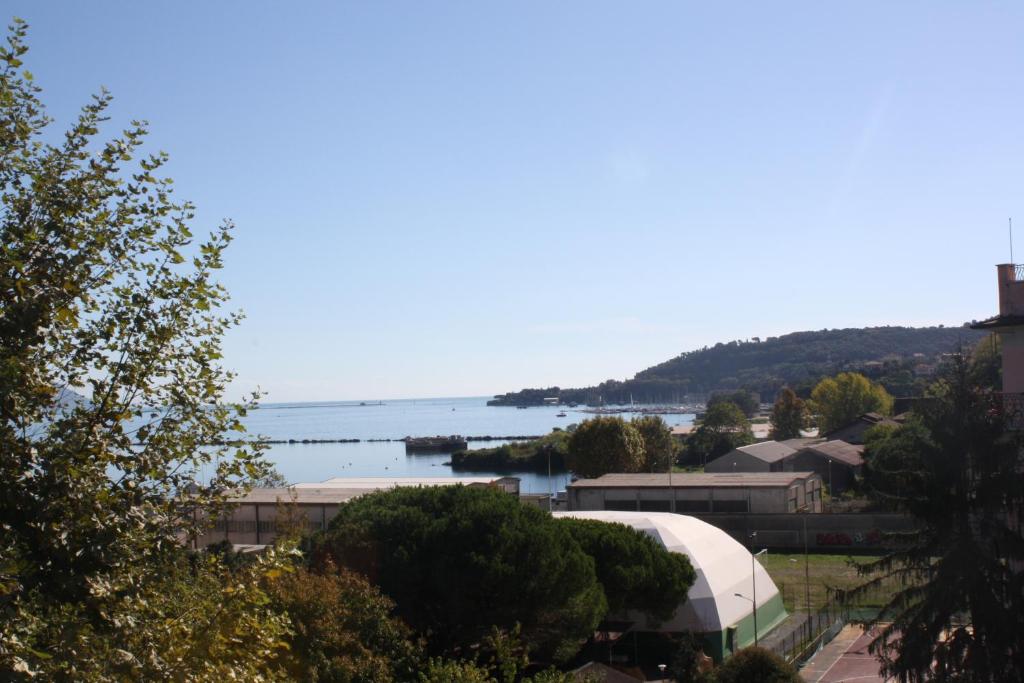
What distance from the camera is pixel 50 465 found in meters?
6.79

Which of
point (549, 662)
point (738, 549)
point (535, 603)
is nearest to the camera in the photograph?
point (535, 603)

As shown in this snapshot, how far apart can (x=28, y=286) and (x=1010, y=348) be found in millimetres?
17633

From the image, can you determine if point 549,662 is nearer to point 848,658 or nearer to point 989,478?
point 848,658

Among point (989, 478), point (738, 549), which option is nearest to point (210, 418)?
point (989, 478)

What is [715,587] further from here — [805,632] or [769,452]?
[769,452]

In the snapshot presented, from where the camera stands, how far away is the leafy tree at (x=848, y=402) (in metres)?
102

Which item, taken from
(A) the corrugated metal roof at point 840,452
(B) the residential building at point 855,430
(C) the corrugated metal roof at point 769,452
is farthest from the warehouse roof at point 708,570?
(B) the residential building at point 855,430

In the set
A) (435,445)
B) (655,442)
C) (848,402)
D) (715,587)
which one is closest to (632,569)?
(715,587)

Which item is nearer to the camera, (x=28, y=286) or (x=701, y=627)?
(x=28, y=286)

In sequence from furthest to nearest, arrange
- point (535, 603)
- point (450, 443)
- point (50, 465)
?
point (450, 443) → point (535, 603) → point (50, 465)

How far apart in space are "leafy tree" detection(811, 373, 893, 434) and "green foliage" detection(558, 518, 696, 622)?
77226 millimetres

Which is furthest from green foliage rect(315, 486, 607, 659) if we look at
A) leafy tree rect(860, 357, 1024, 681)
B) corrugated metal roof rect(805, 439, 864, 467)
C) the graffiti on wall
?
corrugated metal roof rect(805, 439, 864, 467)

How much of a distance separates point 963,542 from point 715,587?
13.2 m

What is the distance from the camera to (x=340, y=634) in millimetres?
18359
